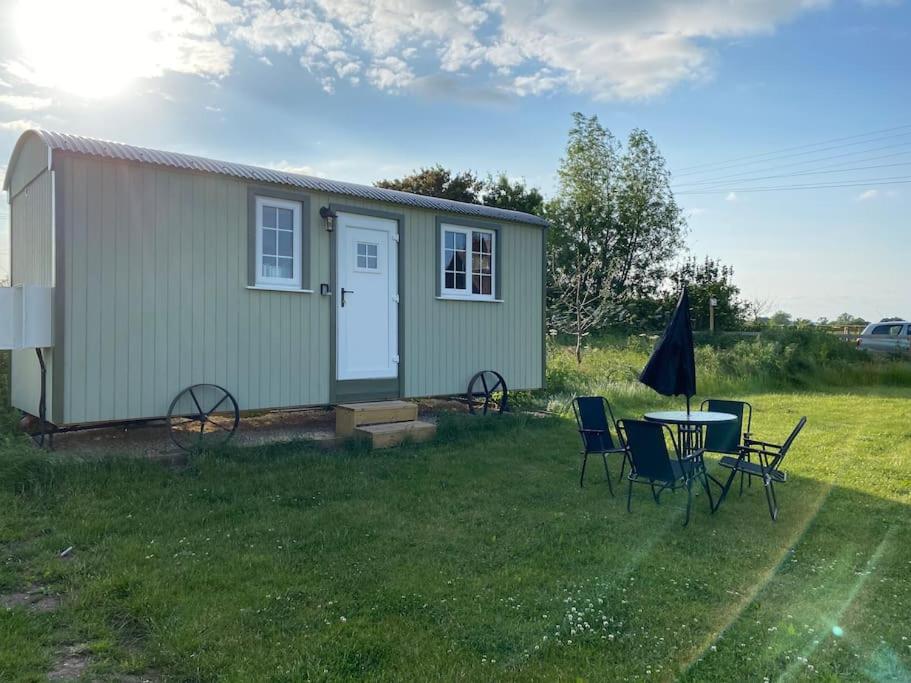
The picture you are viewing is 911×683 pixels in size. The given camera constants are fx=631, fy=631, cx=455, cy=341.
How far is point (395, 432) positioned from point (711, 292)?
18.8 metres

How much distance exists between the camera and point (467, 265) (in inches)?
335

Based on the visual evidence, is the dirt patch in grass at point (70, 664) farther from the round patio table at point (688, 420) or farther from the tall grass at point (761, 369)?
the tall grass at point (761, 369)

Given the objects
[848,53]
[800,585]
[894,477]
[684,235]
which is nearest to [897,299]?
[684,235]

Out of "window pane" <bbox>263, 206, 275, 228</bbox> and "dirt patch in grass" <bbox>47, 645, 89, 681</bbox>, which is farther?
"window pane" <bbox>263, 206, 275, 228</bbox>

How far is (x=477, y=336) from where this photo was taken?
8594mm

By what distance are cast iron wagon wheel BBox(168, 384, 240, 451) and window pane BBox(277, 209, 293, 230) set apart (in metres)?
1.87

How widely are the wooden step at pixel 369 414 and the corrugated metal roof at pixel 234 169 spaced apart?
7.94 feet

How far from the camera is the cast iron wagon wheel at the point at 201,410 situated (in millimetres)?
6016

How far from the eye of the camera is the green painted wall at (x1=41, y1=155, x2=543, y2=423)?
221 inches

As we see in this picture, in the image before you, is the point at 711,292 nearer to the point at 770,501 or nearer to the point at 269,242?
the point at 269,242

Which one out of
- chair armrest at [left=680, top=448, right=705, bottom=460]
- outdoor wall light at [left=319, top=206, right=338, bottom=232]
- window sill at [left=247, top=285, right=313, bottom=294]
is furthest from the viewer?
outdoor wall light at [left=319, top=206, right=338, bottom=232]

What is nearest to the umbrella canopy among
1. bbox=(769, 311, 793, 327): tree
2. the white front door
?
the white front door

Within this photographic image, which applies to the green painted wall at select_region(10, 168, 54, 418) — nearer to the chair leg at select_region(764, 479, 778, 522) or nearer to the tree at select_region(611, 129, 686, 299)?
the chair leg at select_region(764, 479, 778, 522)

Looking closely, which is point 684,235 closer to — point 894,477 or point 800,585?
point 894,477
